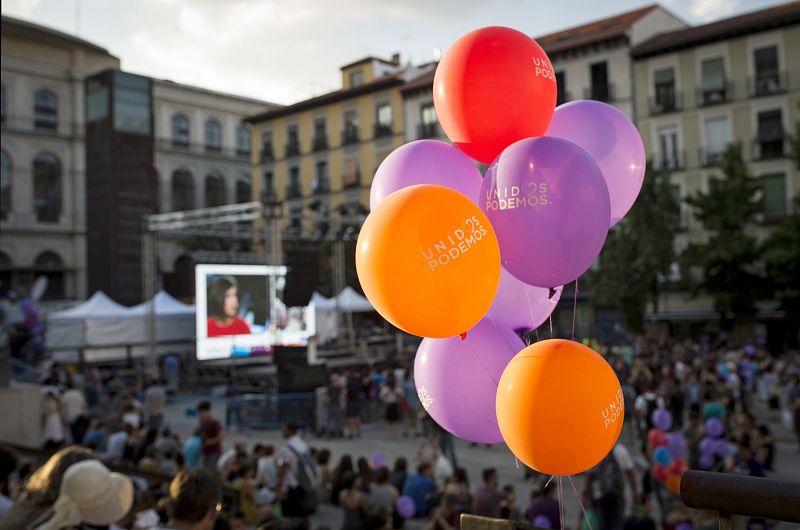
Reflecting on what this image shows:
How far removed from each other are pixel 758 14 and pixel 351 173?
2047 centimetres

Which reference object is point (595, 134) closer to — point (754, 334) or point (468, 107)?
point (468, 107)

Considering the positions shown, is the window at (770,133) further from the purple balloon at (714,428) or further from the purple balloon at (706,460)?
the purple balloon at (706,460)

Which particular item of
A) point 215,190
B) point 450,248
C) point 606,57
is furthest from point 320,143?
point 450,248

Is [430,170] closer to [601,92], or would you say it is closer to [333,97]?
[601,92]

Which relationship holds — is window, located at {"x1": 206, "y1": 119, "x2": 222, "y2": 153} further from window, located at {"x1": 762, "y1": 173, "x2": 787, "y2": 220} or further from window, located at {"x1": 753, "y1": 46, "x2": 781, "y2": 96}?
window, located at {"x1": 762, "y1": 173, "x2": 787, "y2": 220}

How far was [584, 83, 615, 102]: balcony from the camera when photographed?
29844 mm

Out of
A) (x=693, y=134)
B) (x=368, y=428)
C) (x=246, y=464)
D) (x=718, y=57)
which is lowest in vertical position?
(x=368, y=428)

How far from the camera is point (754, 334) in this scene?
88.1 feet

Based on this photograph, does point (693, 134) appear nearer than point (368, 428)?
No

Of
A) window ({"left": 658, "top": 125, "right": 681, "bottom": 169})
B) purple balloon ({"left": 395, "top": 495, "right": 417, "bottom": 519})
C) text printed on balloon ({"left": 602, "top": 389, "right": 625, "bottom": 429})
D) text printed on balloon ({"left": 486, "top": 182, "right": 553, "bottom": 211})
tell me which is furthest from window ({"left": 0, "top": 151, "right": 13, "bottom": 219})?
text printed on balloon ({"left": 602, "top": 389, "right": 625, "bottom": 429})

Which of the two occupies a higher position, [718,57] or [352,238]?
[718,57]

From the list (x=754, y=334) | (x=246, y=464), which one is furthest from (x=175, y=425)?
(x=754, y=334)

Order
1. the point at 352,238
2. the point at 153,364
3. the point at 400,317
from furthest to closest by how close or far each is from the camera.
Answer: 1. the point at 352,238
2. the point at 153,364
3. the point at 400,317

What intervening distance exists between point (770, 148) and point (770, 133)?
1.95 ft
